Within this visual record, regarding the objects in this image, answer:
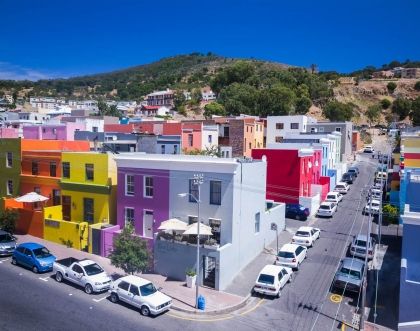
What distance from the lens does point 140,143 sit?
39.1 meters

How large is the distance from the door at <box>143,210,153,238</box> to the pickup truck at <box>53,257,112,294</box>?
5.35m

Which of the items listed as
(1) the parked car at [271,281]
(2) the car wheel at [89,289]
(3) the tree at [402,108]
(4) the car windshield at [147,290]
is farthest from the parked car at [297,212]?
(3) the tree at [402,108]

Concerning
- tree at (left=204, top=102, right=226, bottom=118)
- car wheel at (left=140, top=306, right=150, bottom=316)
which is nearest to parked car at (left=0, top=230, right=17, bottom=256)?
car wheel at (left=140, top=306, right=150, bottom=316)

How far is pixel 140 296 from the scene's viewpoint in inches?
775

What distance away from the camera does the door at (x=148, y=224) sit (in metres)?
27.5

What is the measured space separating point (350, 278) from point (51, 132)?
145 feet

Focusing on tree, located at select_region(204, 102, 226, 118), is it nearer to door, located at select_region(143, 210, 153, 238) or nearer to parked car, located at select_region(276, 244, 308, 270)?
door, located at select_region(143, 210, 153, 238)

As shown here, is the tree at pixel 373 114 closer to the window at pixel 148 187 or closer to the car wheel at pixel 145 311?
the window at pixel 148 187

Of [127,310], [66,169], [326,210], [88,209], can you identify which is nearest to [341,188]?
[326,210]

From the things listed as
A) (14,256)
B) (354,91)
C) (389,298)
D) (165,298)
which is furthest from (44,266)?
(354,91)

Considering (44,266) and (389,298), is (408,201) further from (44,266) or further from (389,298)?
(44,266)

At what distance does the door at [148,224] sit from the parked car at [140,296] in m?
6.63

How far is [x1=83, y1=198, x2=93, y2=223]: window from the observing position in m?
30.8

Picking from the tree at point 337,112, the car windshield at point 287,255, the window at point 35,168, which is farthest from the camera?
the tree at point 337,112
